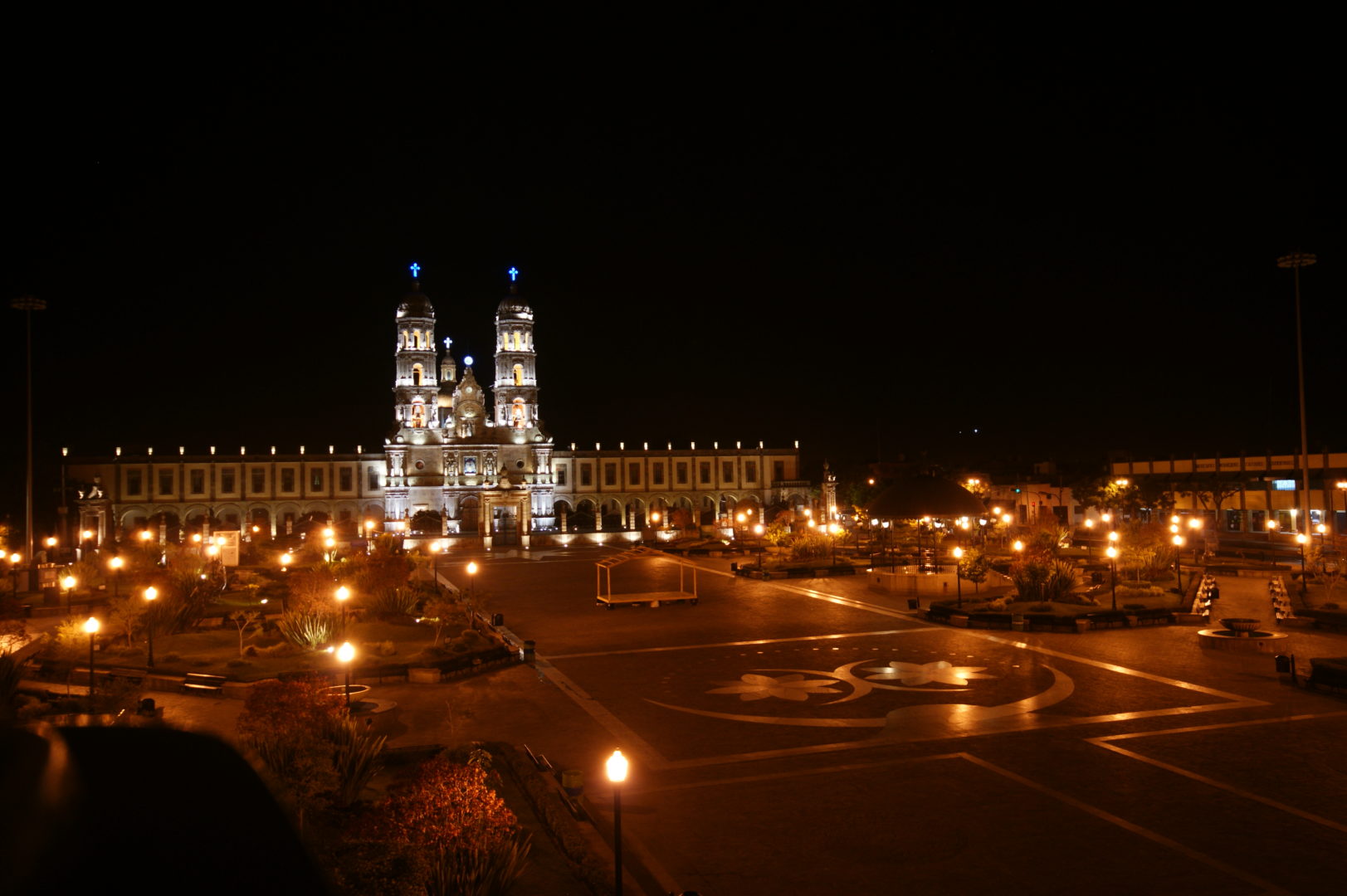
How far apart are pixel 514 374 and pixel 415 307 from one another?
945 centimetres

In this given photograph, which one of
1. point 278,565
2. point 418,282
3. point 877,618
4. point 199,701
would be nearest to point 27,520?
point 278,565

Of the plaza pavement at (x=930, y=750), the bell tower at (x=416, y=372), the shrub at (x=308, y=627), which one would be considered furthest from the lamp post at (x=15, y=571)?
the bell tower at (x=416, y=372)

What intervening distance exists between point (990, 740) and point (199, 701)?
455 inches

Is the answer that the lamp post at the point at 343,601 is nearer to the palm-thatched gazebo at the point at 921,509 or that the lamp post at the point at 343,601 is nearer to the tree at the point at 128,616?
the tree at the point at 128,616

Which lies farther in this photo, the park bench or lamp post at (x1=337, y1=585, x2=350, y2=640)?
lamp post at (x1=337, y1=585, x2=350, y2=640)

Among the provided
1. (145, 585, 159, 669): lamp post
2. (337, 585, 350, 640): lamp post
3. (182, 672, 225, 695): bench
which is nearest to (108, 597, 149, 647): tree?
(145, 585, 159, 669): lamp post

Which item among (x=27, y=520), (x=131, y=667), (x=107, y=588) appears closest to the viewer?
(x=131, y=667)

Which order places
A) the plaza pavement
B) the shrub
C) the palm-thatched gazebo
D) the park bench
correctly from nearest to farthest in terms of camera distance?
the plaza pavement
the park bench
the shrub
the palm-thatched gazebo

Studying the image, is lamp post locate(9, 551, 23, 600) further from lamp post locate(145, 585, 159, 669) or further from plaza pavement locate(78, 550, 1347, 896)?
plaza pavement locate(78, 550, 1347, 896)

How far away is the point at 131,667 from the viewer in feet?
52.6

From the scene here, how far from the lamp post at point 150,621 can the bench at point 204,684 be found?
55.2 inches

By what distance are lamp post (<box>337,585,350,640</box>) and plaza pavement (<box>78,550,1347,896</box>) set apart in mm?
2191

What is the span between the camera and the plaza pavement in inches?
301

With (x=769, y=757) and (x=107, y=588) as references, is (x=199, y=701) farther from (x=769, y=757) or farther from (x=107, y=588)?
(x=107, y=588)
